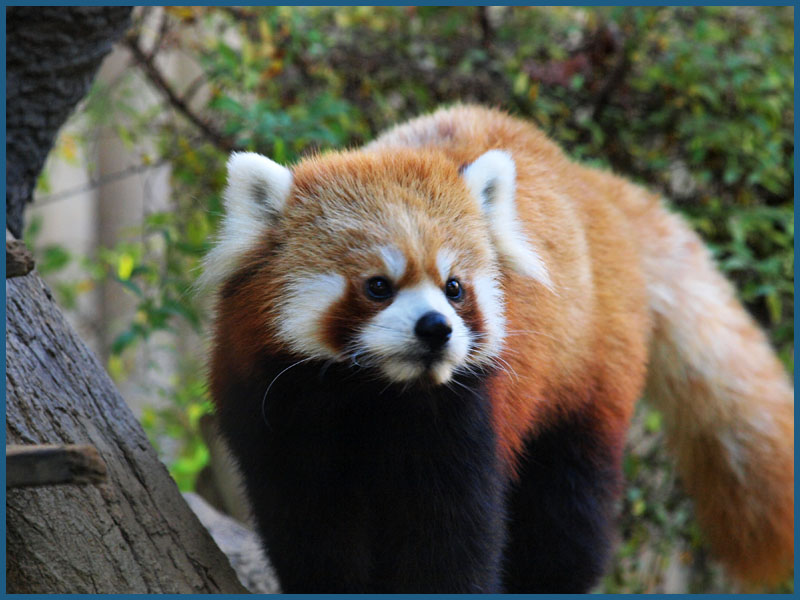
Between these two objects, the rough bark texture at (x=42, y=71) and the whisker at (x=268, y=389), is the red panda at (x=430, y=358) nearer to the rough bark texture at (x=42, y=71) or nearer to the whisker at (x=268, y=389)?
the whisker at (x=268, y=389)

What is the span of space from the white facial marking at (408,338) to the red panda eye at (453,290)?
1.4 inches

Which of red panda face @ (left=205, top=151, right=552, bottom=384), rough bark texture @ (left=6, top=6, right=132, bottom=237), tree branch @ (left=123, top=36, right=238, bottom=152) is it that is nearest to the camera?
red panda face @ (left=205, top=151, right=552, bottom=384)

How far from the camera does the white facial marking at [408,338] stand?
2.09 m

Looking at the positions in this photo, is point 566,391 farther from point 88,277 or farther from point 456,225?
point 88,277

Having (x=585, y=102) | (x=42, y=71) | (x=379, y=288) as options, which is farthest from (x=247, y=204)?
(x=585, y=102)

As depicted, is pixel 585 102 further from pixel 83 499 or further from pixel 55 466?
pixel 55 466

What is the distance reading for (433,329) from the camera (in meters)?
2.06

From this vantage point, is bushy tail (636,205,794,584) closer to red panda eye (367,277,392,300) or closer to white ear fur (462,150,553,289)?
white ear fur (462,150,553,289)

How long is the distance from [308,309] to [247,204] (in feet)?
1.20

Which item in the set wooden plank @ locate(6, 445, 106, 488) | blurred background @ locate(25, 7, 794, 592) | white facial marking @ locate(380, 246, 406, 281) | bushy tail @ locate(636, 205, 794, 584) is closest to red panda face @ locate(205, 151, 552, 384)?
white facial marking @ locate(380, 246, 406, 281)

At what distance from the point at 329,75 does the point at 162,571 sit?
10.3ft

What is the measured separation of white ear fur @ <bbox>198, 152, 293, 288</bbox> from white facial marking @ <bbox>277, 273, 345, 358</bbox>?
21 cm

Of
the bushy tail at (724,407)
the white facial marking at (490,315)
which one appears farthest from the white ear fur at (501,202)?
the bushy tail at (724,407)

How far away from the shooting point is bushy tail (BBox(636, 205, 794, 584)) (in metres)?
3.51
